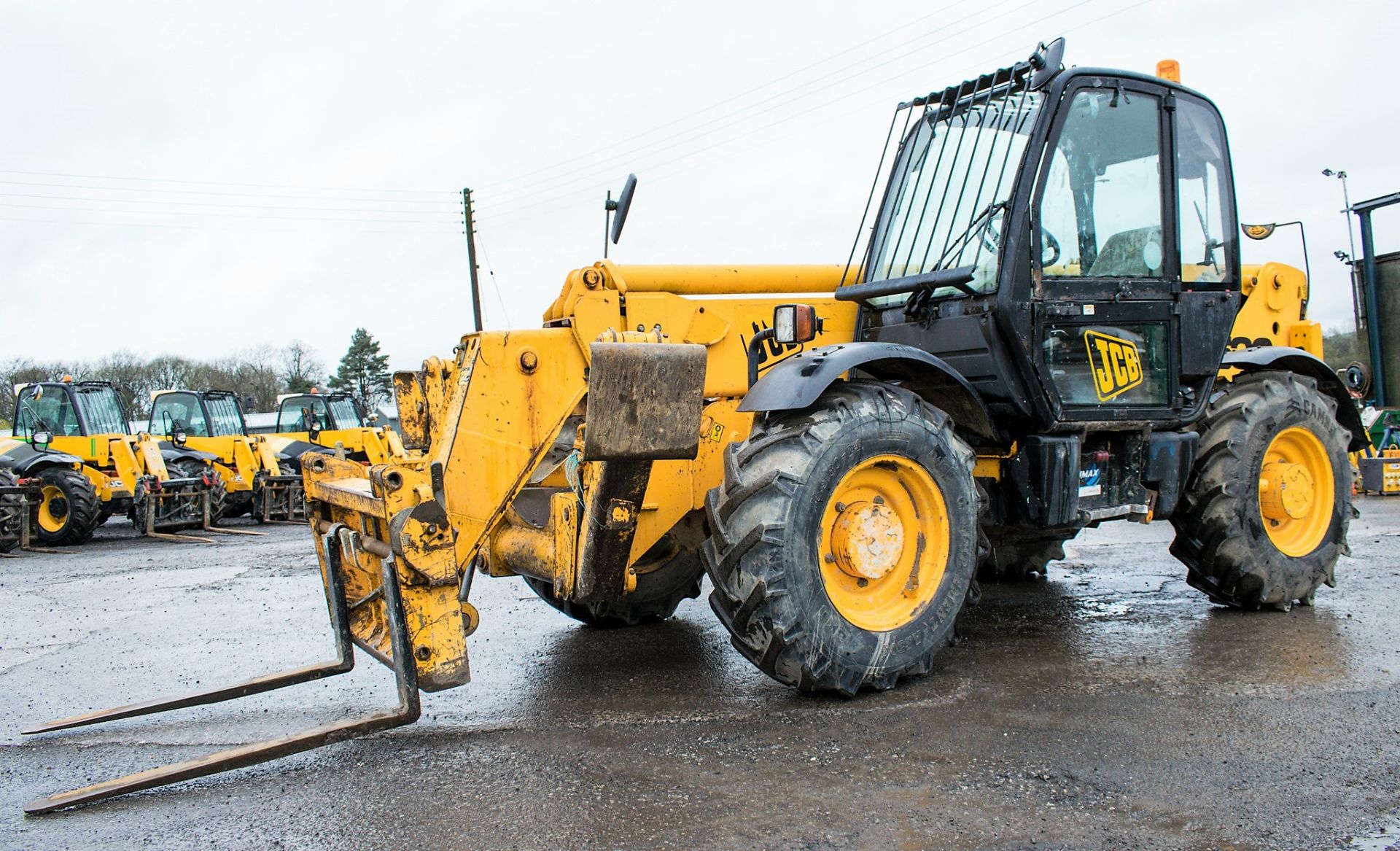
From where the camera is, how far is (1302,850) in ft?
9.48

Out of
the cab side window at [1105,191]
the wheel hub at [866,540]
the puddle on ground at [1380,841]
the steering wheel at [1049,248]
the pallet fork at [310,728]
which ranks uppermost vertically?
the cab side window at [1105,191]

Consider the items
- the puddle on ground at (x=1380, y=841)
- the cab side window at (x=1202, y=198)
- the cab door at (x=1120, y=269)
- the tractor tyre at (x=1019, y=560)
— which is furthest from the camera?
the tractor tyre at (x=1019, y=560)

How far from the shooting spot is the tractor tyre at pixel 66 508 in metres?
14.1

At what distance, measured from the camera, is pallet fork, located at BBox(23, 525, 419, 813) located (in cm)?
353

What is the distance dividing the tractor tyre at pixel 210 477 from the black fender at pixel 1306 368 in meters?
14.4

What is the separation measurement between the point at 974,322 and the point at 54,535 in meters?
13.8

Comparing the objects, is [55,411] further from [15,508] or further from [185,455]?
[15,508]

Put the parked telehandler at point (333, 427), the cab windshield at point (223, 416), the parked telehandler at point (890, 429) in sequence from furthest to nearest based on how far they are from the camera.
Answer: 1. the parked telehandler at point (333, 427)
2. the cab windshield at point (223, 416)
3. the parked telehandler at point (890, 429)

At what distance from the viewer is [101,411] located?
53.0ft

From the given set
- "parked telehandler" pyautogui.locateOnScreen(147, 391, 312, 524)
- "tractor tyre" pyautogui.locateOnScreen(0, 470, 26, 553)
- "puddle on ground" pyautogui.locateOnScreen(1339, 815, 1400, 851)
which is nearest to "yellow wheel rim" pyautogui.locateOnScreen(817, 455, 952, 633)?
"puddle on ground" pyautogui.locateOnScreen(1339, 815, 1400, 851)

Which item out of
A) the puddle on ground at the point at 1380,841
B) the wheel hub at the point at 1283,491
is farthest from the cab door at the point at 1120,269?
the puddle on ground at the point at 1380,841

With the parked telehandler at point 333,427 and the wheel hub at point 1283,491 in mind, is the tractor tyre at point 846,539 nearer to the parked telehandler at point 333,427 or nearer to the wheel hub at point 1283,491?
the wheel hub at point 1283,491

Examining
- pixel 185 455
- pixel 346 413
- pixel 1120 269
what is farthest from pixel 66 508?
pixel 1120 269

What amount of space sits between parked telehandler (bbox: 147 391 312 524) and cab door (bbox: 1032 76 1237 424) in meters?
14.6
